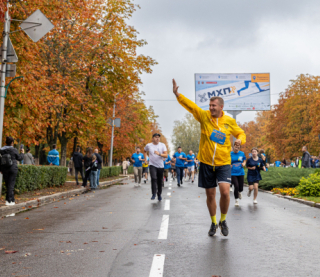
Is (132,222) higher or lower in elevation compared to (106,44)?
lower

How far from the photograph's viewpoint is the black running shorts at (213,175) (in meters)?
6.09

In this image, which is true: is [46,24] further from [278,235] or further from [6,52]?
[278,235]

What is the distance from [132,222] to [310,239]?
321cm

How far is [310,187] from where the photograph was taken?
13.5 metres

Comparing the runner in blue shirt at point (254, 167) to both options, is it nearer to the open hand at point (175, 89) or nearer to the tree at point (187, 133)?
the open hand at point (175, 89)

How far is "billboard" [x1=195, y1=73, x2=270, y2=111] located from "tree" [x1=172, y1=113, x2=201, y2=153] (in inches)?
1922

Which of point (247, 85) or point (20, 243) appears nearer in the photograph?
point (20, 243)

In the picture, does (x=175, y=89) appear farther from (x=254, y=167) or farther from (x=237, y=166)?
(x=254, y=167)

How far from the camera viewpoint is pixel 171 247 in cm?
545

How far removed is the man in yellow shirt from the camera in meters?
6.08

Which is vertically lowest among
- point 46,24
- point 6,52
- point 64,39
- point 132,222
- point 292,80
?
point 132,222

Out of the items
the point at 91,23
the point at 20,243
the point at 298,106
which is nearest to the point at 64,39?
the point at 91,23

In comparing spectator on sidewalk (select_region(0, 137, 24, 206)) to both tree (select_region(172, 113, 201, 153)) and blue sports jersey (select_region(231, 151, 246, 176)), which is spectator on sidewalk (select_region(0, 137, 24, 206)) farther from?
tree (select_region(172, 113, 201, 153))

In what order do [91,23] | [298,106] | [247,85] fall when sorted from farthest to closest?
1. [298,106]
2. [247,85]
3. [91,23]
